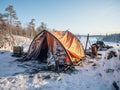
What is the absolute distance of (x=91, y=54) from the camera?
15.5 meters

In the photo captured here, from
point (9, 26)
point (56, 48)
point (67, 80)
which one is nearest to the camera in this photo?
point (67, 80)

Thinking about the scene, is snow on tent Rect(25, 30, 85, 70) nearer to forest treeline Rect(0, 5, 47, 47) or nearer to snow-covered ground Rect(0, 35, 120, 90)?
snow-covered ground Rect(0, 35, 120, 90)

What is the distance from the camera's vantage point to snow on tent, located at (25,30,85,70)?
35.5 ft

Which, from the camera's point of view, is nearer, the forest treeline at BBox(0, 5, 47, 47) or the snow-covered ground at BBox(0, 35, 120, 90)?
the snow-covered ground at BBox(0, 35, 120, 90)

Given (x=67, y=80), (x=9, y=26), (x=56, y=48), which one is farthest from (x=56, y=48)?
(x=9, y=26)

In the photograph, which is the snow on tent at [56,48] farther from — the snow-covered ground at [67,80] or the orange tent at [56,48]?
the snow-covered ground at [67,80]

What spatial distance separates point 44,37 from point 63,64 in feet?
10.3

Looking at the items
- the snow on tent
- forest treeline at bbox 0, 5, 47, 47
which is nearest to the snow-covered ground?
the snow on tent

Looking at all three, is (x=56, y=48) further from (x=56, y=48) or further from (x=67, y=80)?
(x=67, y=80)

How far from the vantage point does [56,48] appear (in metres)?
11.0

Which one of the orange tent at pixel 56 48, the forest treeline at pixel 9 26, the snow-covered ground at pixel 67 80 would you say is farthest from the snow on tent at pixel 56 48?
the forest treeline at pixel 9 26

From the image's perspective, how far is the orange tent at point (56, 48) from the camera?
10844 mm

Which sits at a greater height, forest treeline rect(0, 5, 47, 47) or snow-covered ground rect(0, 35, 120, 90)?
forest treeline rect(0, 5, 47, 47)

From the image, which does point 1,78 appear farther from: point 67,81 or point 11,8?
point 11,8
